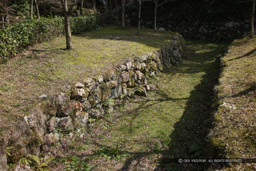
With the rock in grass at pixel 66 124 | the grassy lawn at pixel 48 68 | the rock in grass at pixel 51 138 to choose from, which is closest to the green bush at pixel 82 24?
the grassy lawn at pixel 48 68

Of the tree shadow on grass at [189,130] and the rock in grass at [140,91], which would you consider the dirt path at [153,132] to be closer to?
the tree shadow on grass at [189,130]

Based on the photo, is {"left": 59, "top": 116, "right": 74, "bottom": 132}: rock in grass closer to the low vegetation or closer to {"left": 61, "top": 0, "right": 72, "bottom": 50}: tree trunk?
the low vegetation

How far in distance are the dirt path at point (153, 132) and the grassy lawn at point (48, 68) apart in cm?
197

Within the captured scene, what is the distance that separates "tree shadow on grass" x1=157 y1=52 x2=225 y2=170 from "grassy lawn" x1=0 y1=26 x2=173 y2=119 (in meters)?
3.90

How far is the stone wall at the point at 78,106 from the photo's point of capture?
4.94m

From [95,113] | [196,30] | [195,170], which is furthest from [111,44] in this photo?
[196,30]

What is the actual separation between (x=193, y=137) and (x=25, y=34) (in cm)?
946

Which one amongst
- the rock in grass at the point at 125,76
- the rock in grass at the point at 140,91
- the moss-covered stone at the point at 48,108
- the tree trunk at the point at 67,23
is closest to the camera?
the moss-covered stone at the point at 48,108

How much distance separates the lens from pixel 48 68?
8.19 metres

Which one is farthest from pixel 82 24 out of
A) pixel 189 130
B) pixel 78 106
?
pixel 189 130

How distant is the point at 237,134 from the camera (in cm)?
463

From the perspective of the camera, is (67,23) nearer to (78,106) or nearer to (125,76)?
(125,76)

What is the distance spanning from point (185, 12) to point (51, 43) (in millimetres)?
19387

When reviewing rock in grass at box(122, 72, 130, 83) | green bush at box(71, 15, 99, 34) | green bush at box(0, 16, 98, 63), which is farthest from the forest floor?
green bush at box(71, 15, 99, 34)
